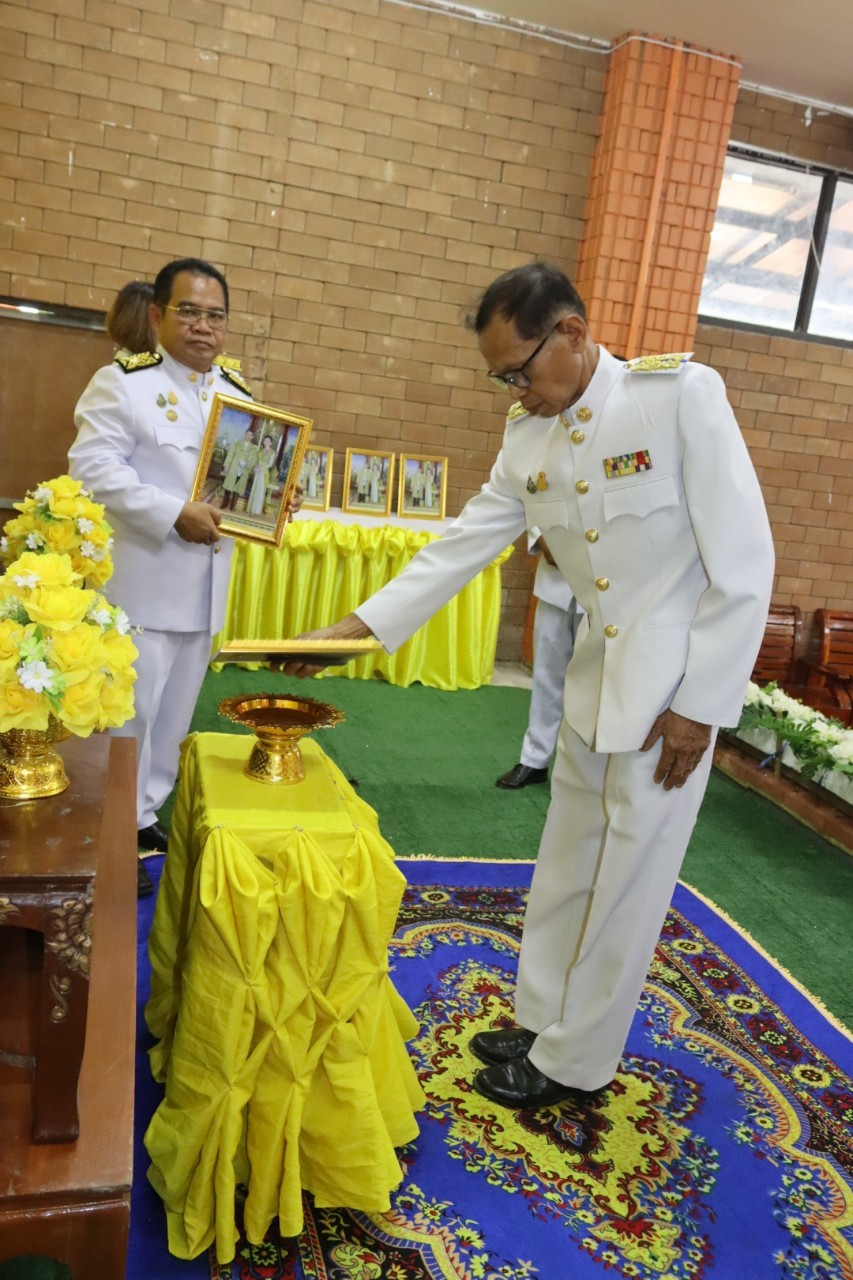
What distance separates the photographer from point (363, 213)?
6.07 meters

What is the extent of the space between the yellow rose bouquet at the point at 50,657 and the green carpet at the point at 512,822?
214 centimetres

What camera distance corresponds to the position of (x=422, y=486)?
6.25m

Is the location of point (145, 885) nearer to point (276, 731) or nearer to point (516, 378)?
point (276, 731)

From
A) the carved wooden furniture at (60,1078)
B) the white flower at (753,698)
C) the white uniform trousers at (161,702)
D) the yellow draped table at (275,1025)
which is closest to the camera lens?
the carved wooden furniture at (60,1078)

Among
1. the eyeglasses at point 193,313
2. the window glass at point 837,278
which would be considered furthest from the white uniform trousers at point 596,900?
the window glass at point 837,278

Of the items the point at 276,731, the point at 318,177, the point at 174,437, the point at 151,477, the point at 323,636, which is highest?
the point at 318,177

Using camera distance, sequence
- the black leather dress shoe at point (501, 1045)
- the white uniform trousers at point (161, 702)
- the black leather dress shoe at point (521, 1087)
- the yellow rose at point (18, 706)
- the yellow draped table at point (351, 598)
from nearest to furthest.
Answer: the yellow rose at point (18, 706)
the black leather dress shoe at point (521, 1087)
the black leather dress shoe at point (501, 1045)
the white uniform trousers at point (161, 702)
the yellow draped table at point (351, 598)

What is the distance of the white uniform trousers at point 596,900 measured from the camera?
1.90 metres

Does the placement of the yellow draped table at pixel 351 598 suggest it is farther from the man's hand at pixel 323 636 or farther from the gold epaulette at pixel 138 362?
the man's hand at pixel 323 636

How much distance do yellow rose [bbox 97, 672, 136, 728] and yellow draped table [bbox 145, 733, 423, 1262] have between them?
36 centimetres

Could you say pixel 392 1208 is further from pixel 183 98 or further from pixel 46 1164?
pixel 183 98

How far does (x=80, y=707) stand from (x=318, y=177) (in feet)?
18.0

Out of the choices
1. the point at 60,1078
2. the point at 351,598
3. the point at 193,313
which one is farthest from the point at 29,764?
the point at 351,598

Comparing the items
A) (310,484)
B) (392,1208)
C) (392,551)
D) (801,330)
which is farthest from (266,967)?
(801,330)
